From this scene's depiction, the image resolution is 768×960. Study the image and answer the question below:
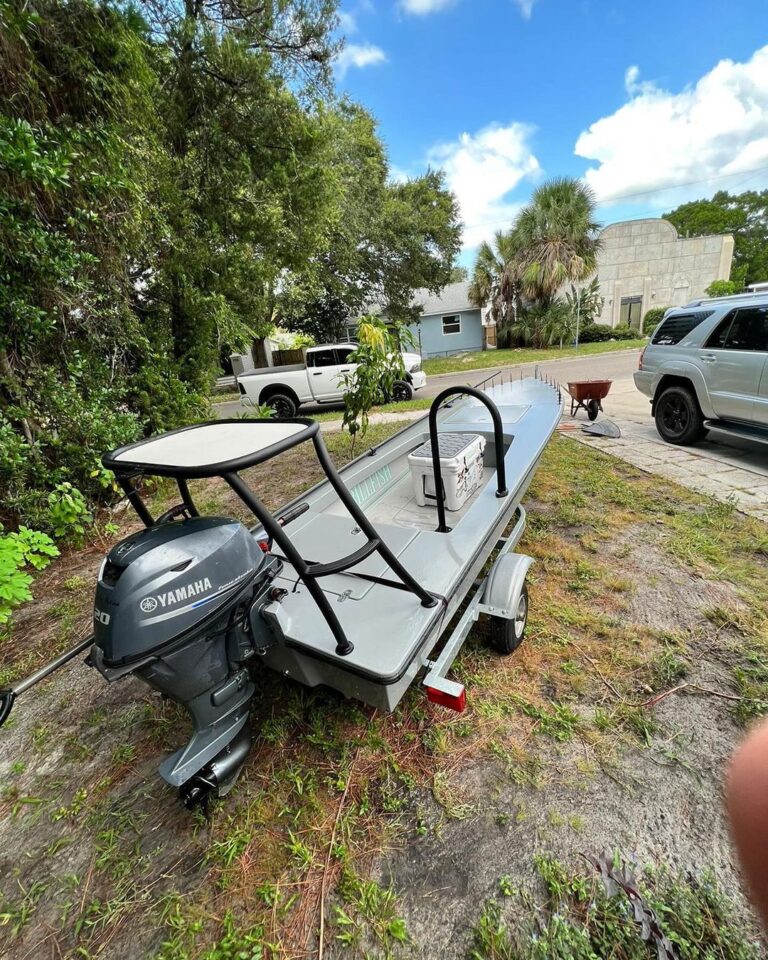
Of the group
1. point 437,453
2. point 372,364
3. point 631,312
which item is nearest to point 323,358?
point 372,364

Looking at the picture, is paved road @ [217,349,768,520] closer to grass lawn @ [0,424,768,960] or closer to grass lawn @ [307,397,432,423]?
grass lawn @ [307,397,432,423]

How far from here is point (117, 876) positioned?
1.37 meters

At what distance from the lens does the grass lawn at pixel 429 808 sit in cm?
119

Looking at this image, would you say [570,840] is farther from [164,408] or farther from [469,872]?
[164,408]

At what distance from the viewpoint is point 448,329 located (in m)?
23.2

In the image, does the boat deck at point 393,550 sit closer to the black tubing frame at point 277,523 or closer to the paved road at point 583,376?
the black tubing frame at point 277,523

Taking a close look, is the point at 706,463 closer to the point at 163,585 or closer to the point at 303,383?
the point at 163,585

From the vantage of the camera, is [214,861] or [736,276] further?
[736,276]

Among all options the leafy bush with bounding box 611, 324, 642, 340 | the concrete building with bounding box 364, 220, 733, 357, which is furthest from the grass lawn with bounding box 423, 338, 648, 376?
the concrete building with bounding box 364, 220, 733, 357

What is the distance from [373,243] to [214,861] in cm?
1827

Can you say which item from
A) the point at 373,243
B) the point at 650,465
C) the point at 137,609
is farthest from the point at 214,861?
the point at 373,243

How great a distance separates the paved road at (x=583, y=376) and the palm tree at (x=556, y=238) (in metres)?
4.72

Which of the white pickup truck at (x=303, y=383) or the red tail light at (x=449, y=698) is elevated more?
the white pickup truck at (x=303, y=383)

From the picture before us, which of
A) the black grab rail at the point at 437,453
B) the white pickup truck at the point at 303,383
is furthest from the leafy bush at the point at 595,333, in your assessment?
the black grab rail at the point at 437,453
